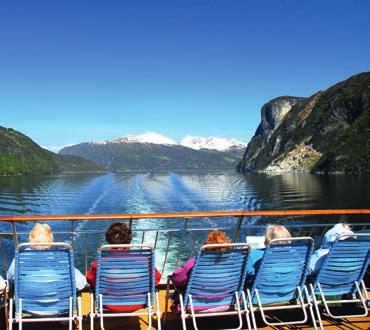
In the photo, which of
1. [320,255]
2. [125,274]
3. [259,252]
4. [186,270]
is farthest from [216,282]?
[320,255]

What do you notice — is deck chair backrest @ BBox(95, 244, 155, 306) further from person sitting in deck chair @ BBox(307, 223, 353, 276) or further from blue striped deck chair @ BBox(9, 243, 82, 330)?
person sitting in deck chair @ BBox(307, 223, 353, 276)

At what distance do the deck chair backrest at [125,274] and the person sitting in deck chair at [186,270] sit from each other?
39 cm

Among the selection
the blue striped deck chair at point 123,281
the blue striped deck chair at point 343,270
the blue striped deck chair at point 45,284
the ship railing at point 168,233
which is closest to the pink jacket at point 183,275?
the blue striped deck chair at point 123,281

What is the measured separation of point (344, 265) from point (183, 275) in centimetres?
199

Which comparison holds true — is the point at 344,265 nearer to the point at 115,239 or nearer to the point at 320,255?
the point at 320,255

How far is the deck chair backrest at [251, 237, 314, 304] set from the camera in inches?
221

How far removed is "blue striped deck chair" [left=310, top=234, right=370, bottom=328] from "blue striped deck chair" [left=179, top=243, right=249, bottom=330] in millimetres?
1023

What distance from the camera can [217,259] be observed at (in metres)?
5.38

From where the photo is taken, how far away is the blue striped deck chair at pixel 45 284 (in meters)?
5.04

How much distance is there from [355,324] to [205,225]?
130 feet

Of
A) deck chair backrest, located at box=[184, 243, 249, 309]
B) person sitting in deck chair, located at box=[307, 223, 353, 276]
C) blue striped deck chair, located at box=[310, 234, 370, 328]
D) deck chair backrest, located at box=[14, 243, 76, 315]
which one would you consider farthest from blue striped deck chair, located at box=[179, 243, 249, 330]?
deck chair backrest, located at box=[14, 243, 76, 315]

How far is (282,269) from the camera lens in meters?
5.73

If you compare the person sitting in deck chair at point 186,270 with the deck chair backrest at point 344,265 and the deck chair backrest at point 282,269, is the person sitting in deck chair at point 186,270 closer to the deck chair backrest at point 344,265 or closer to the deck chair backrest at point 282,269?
the deck chair backrest at point 282,269

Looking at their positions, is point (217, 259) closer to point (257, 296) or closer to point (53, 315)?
point (257, 296)
